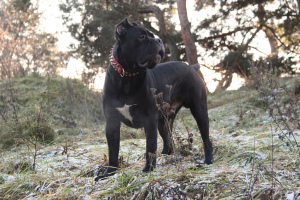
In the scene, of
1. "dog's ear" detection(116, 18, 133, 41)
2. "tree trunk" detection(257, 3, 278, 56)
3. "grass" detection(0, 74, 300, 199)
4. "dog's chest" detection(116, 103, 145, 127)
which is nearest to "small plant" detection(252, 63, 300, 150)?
"grass" detection(0, 74, 300, 199)

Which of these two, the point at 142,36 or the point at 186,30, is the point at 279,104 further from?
the point at 186,30

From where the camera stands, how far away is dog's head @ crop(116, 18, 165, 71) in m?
3.05

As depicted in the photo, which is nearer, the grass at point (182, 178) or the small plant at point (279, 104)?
the grass at point (182, 178)

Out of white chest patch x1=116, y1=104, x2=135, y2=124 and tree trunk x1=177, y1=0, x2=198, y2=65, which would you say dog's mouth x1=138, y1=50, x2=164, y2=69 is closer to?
white chest patch x1=116, y1=104, x2=135, y2=124

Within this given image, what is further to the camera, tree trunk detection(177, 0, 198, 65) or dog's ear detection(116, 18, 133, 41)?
tree trunk detection(177, 0, 198, 65)

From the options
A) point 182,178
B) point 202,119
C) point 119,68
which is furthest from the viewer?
point 202,119

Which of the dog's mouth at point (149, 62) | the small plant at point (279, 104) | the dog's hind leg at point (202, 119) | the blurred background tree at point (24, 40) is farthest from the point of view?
the blurred background tree at point (24, 40)

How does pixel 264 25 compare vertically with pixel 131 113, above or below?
above

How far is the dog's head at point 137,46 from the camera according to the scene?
10.00 feet

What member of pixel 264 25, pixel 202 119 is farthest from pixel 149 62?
pixel 264 25

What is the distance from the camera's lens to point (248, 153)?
3.31 m

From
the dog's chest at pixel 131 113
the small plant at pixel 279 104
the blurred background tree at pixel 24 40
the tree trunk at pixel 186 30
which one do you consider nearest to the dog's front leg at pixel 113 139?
the dog's chest at pixel 131 113

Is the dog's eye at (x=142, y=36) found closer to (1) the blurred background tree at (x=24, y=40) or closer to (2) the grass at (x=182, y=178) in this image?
(2) the grass at (x=182, y=178)

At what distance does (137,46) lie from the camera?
3111 mm
